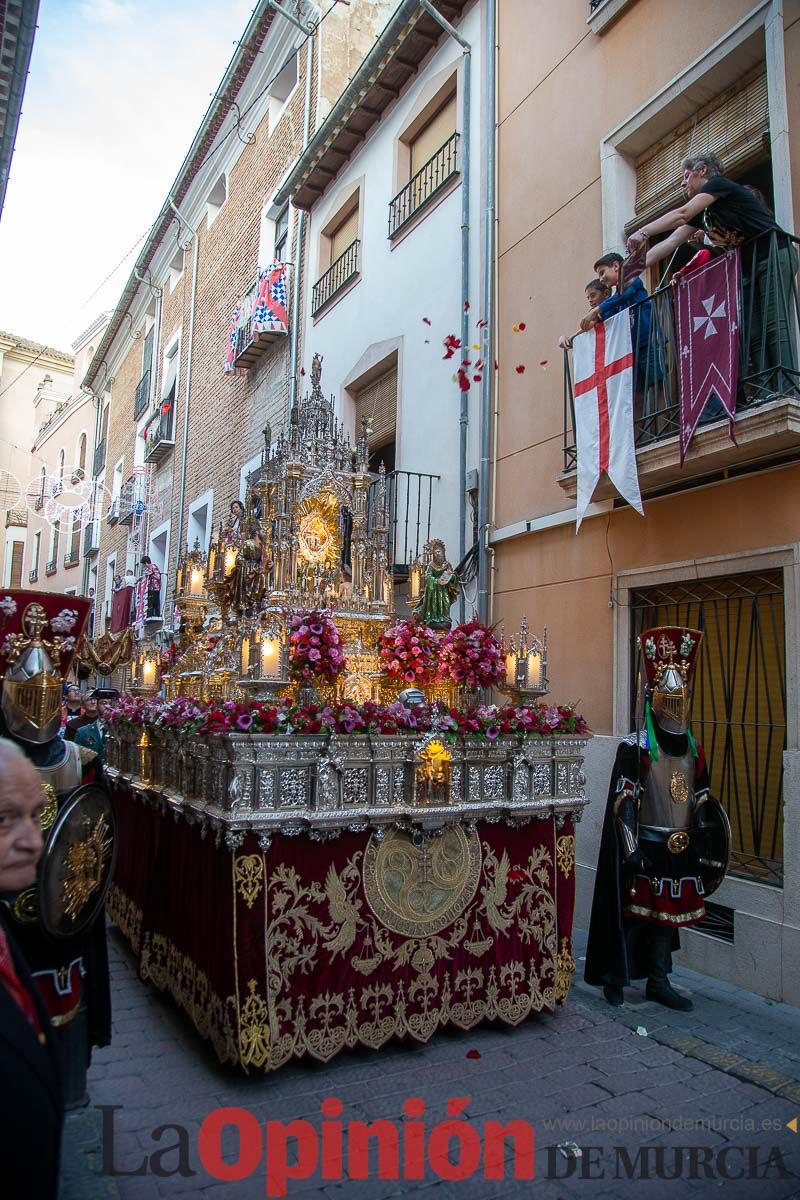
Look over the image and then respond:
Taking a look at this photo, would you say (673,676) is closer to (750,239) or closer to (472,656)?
(472,656)

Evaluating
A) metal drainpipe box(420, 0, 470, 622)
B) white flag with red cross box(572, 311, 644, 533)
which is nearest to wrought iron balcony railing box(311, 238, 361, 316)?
metal drainpipe box(420, 0, 470, 622)

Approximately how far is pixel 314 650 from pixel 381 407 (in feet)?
22.2

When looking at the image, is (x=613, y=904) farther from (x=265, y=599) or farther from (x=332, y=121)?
(x=332, y=121)

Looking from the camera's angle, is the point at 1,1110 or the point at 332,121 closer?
the point at 1,1110

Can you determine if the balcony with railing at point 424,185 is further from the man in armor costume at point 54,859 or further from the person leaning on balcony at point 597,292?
the man in armor costume at point 54,859

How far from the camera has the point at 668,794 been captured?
4730 mm

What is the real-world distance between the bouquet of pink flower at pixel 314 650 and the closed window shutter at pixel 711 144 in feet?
15.7

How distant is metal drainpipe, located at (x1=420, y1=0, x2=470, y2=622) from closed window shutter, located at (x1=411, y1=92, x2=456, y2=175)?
56 centimetres

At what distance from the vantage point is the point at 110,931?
649 cm

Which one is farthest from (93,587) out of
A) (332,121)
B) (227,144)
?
(332,121)

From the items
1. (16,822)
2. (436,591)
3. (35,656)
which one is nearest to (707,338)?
(436,591)

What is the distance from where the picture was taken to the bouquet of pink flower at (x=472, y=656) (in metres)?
5.75

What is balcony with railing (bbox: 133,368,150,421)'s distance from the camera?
843 inches

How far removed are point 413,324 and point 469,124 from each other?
7.58 feet
